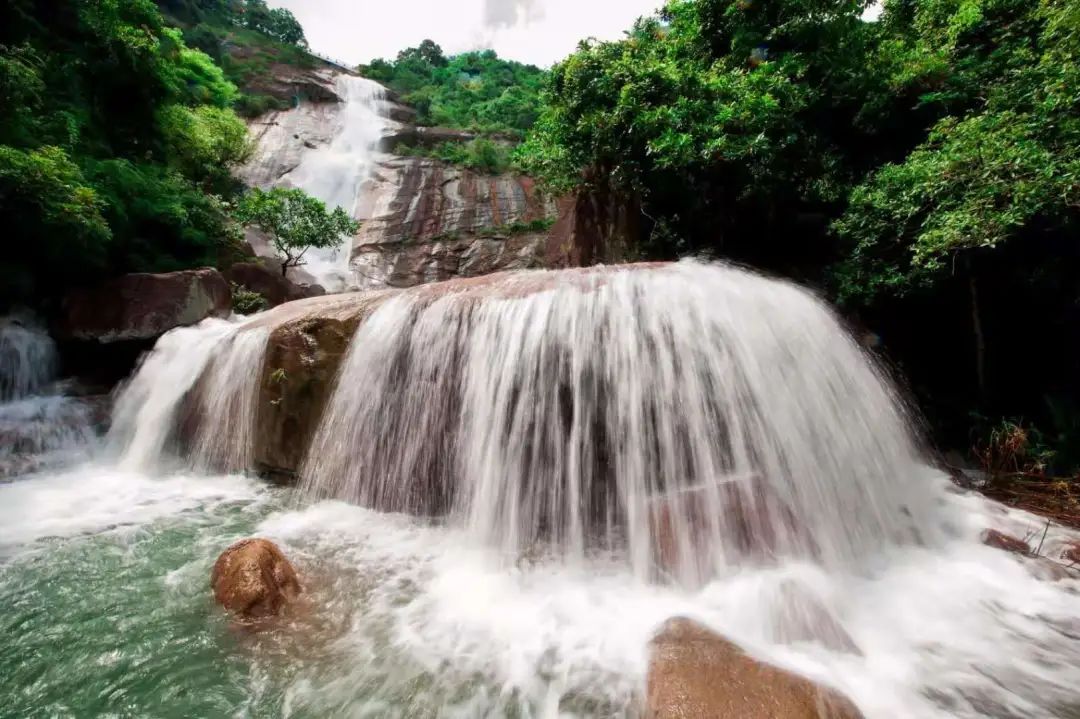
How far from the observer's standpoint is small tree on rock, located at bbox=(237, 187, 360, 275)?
14523 mm

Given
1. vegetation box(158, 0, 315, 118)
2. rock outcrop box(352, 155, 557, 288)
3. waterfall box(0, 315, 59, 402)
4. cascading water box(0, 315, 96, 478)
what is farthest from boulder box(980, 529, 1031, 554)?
vegetation box(158, 0, 315, 118)

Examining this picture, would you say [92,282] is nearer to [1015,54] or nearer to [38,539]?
[38,539]

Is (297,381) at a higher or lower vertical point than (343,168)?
lower

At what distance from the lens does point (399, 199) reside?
24375mm

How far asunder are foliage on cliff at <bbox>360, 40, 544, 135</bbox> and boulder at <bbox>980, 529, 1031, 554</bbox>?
2802cm

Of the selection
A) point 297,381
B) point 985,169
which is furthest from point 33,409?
point 985,169

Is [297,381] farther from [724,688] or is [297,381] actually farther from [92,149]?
[92,149]

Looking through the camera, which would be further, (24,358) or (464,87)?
(464,87)

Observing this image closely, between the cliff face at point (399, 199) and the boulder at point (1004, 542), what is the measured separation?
55.9ft

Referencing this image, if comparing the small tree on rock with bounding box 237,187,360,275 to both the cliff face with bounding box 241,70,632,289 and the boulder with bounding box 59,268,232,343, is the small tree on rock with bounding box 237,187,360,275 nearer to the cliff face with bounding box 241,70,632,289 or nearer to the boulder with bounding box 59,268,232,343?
the cliff face with bounding box 241,70,632,289

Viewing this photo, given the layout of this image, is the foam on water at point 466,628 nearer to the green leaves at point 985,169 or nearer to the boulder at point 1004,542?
the boulder at point 1004,542

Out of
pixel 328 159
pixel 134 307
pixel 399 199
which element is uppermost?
pixel 328 159

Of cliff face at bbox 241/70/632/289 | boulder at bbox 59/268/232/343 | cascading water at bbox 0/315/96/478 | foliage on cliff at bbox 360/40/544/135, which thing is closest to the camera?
cascading water at bbox 0/315/96/478

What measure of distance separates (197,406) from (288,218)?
11261mm
